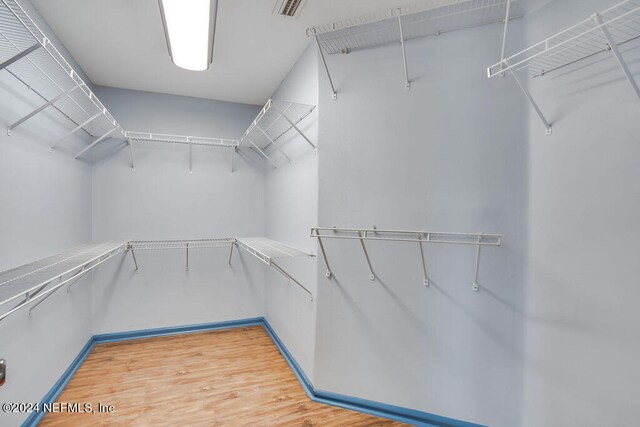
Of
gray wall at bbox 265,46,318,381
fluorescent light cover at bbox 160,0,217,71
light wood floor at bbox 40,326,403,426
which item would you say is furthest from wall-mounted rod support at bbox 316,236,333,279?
fluorescent light cover at bbox 160,0,217,71

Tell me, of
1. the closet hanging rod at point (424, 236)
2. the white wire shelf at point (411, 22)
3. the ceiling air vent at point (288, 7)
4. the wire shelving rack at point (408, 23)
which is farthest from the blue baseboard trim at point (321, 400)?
the ceiling air vent at point (288, 7)

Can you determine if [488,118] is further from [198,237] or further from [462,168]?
[198,237]

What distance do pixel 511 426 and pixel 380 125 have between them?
63.3 inches

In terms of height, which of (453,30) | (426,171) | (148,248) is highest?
(453,30)

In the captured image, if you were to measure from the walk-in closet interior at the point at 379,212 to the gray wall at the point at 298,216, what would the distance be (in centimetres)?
2

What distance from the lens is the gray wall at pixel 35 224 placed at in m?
1.31

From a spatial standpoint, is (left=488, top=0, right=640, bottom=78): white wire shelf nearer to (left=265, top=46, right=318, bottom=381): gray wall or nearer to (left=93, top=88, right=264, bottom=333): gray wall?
(left=265, top=46, right=318, bottom=381): gray wall

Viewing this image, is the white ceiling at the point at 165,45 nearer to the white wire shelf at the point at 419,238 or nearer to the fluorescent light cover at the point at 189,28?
the fluorescent light cover at the point at 189,28

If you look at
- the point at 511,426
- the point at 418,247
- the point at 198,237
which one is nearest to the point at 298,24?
the point at 418,247

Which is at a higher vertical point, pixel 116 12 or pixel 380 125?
pixel 116 12

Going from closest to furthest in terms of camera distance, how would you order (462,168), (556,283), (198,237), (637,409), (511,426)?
(637,409), (556,283), (511,426), (462,168), (198,237)

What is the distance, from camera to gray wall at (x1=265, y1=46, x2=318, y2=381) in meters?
1.83

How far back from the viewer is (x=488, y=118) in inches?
55.7

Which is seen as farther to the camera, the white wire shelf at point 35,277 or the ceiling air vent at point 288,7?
the ceiling air vent at point 288,7
